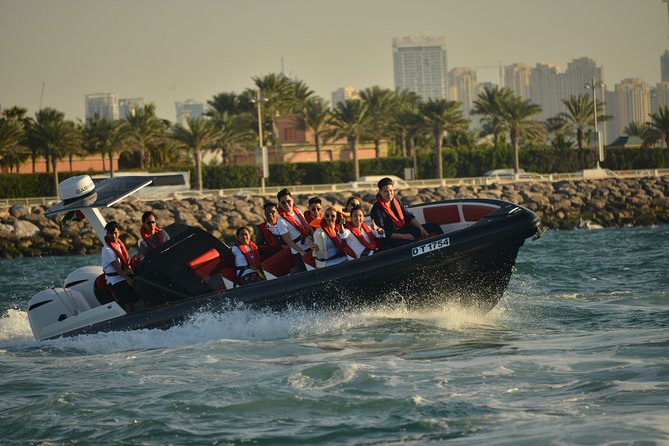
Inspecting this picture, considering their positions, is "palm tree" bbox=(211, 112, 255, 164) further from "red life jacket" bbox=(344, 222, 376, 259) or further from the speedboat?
"red life jacket" bbox=(344, 222, 376, 259)

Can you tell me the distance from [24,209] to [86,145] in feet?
49.3

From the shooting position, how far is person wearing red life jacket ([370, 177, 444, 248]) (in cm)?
1303

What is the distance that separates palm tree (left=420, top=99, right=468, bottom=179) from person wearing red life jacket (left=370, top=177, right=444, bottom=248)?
43.7 metres

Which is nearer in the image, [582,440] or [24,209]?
[582,440]

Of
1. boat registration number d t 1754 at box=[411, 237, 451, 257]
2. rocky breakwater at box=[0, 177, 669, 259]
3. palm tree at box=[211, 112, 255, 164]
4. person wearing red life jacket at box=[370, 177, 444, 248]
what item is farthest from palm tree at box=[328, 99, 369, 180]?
boat registration number d t 1754 at box=[411, 237, 451, 257]

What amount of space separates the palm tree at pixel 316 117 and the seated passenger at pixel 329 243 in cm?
4742

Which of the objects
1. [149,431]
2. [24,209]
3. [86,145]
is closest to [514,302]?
[149,431]

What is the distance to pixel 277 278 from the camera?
12.5 m

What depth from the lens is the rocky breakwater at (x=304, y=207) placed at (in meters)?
36.2

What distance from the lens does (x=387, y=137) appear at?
63.9 m

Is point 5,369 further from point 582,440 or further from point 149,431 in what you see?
point 582,440

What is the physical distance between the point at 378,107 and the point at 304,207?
816 inches

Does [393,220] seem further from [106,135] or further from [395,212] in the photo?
[106,135]

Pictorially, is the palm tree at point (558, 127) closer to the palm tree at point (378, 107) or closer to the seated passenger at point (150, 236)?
the palm tree at point (378, 107)
